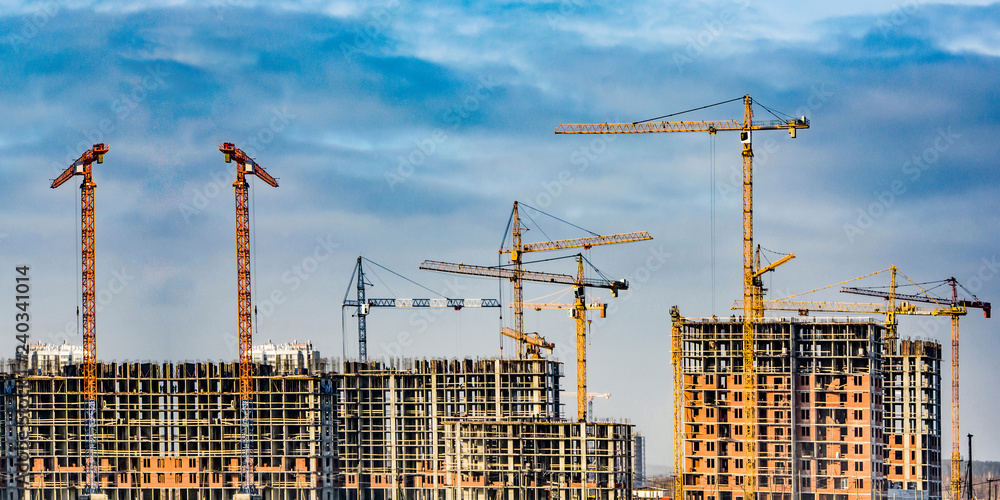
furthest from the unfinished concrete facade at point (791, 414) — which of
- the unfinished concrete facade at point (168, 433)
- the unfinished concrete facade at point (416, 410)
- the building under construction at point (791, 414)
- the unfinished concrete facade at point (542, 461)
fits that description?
the unfinished concrete facade at point (168, 433)

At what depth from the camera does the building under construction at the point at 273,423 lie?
194 m

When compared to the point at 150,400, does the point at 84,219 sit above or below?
→ above

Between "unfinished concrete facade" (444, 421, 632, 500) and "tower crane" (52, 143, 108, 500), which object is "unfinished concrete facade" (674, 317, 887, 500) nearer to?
"unfinished concrete facade" (444, 421, 632, 500)

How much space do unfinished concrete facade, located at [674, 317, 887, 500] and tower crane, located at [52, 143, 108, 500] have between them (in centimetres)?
7003

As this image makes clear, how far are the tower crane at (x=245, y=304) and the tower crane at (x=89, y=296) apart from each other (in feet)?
52.7

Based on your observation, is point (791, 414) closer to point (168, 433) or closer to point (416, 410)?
point (416, 410)

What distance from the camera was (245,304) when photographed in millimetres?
186250

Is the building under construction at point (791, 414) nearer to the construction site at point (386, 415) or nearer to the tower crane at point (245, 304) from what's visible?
the construction site at point (386, 415)

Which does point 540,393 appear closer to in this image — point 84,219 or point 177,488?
point 177,488

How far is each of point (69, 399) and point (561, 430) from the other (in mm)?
64813

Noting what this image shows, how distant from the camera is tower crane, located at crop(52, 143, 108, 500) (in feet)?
611

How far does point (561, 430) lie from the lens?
173250 millimetres

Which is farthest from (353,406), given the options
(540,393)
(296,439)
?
(540,393)

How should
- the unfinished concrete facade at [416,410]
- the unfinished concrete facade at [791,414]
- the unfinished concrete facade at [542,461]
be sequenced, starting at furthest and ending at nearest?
1. the unfinished concrete facade at [416,410]
2. the unfinished concrete facade at [791,414]
3. the unfinished concrete facade at [542,461]
